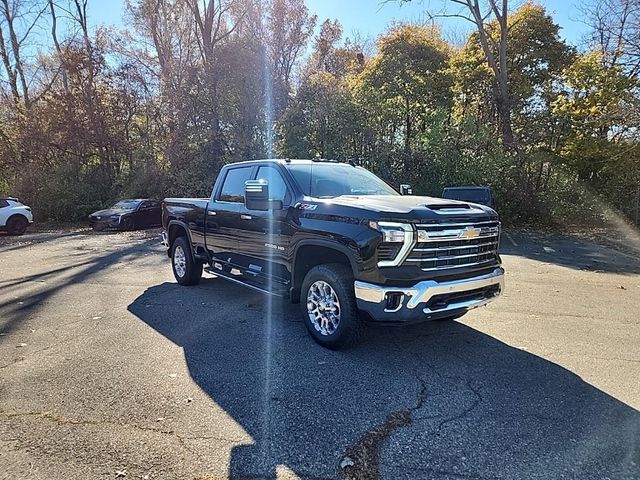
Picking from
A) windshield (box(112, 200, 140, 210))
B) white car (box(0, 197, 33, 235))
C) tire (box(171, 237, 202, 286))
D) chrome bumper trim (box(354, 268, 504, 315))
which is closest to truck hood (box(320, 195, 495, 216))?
chrome bumper trim (box(354, 268, 504, 315))

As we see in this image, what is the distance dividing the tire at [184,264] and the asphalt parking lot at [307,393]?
837 millimetres

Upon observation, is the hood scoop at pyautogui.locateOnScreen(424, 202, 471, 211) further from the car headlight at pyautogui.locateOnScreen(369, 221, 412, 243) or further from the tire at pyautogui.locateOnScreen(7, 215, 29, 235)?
the tire at pyautogui.locateOnScreen(7, 215, 29, 235)

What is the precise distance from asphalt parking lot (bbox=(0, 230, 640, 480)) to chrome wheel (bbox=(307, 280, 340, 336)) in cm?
27

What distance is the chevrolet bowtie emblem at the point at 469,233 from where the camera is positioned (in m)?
4.16

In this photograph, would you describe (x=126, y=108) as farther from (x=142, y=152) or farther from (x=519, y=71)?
(x=519, y=71)

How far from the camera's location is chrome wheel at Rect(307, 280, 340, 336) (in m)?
4.39

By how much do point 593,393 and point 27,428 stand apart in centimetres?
422

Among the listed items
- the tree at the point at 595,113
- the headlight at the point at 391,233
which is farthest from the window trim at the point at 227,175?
the tree at the point at 595,113

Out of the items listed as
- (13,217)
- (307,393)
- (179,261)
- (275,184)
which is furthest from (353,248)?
(13,217)

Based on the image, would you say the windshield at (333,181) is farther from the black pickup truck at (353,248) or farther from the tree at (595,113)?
the tree at (595,113)

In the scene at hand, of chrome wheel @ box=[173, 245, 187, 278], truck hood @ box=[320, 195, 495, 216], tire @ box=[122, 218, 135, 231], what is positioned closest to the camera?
truck hood @ box=[320, 195, 495, 216]

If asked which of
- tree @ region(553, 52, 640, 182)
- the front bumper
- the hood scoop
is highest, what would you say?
tree @ region(553, 52, 640, 182)

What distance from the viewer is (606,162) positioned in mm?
13977

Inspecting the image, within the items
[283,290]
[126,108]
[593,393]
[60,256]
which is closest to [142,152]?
[126,108]
